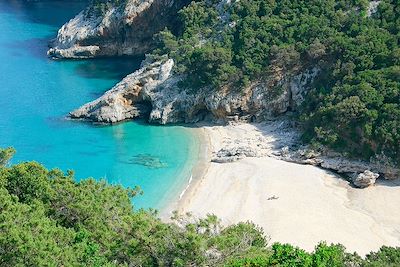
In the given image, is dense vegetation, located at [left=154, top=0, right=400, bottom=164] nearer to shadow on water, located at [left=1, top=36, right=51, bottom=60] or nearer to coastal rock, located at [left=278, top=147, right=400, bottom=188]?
coastal rock, located at [left=278, top=147, right=400, bottom=188]

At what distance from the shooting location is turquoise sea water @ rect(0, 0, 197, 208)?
131 feet

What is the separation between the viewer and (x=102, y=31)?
66250 millimetres

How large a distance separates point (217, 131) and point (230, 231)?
77.4 feet

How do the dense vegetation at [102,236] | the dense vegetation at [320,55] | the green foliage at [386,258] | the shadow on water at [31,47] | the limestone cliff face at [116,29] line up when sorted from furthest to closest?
1. the shadow on water at [31,47]
2. the limestone cliff face at [116,29]
3. the dense vegetation at [320,55]
4. the green foliage at [386,258]
5. the dense vegetation at [102,236]

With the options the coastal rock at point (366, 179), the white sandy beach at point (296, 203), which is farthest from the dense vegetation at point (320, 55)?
the white sandy beach at point (296, 203)

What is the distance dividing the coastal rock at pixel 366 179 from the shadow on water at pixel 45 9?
207ft

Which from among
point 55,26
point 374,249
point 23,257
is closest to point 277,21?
point 374,249

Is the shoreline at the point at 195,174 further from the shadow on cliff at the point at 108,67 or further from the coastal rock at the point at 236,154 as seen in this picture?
the shadow on cliff at the point at 108,67

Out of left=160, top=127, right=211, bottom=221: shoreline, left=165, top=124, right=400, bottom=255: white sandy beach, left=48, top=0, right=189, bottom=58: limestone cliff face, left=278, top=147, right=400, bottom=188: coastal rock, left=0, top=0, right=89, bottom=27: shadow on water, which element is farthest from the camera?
left=0, top=0, right=89, bottom=27: shadow on water

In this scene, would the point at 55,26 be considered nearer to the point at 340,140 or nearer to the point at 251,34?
the point at 251,34

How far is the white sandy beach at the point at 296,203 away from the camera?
103 feet

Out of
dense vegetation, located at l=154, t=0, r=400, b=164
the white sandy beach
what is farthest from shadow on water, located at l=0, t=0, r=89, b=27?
the white sandy beach

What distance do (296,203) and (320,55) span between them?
588 inches

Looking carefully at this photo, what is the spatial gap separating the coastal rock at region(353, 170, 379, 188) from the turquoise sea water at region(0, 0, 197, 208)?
12.0 meters
